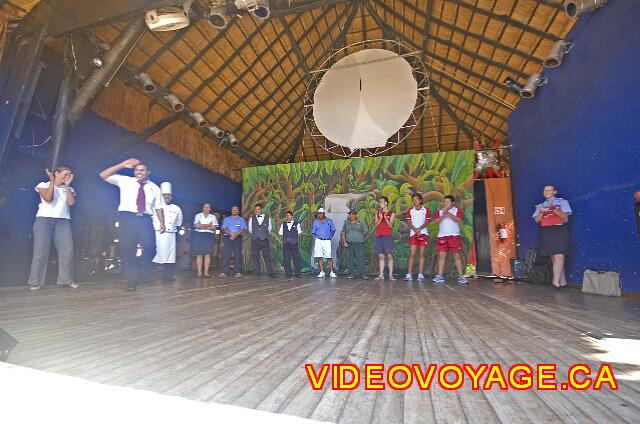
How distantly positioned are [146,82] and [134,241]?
462 cm

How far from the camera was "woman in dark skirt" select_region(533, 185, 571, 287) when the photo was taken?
4906mm

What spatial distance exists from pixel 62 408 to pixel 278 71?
32.2 feet

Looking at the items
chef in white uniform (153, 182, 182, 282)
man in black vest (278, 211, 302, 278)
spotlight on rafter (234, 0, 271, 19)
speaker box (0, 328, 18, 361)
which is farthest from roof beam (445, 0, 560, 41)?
speaker box (0, 328, 18, 361)

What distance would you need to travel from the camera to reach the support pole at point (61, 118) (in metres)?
5.03

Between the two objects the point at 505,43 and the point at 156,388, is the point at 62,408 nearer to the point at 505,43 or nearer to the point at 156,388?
the point at 156,388

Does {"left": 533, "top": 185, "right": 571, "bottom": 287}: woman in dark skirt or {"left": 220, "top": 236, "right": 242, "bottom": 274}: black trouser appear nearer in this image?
{"left": 533, "top": 185, "right": 571, "bottom": 287}: woman in dark skirt

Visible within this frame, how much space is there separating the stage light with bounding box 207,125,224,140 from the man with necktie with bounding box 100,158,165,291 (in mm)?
5803

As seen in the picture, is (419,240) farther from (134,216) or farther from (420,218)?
(134,216)

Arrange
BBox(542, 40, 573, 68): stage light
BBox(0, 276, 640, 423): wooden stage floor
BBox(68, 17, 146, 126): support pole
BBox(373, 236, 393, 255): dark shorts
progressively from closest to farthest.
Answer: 1. BBox(0, 276, 640, 423): wooden stage floor
2. BBox(68, 17, 146, 126): support pole
3. BBox(542, 40, 573, 68): stage light
4. BBox(373, 236, 393, 255): dark shorts

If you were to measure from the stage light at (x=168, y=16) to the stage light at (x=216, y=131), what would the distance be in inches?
182

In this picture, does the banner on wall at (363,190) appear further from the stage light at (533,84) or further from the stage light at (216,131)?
the stage light at (533,84)

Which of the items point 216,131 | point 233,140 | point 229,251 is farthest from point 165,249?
point 233,140

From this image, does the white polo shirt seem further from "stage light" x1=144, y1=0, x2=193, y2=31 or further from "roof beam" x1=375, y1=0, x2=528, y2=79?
"roof beam" x1=375, y1=0, x2=528, y2=79

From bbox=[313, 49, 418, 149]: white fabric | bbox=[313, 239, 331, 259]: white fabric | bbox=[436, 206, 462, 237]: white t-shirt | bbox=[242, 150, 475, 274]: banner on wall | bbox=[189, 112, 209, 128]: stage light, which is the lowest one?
bbox=[313, 239, 331, 259]: white fabric
